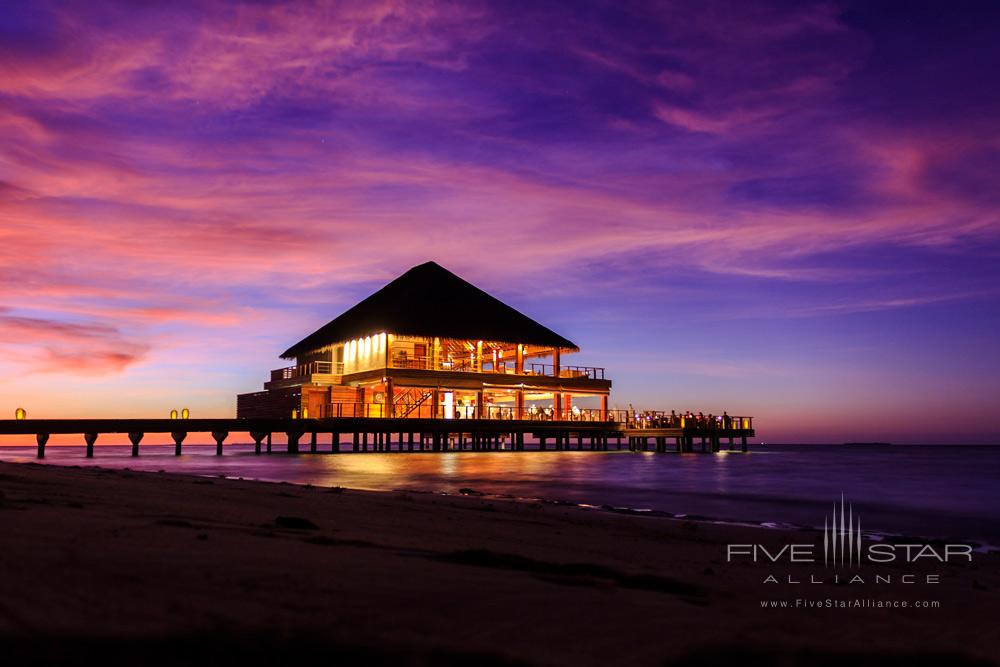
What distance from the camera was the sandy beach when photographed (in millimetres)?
2199

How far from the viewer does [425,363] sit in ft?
141

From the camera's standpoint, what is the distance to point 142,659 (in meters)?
1.95

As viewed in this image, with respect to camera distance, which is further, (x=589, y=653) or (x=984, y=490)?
(x=984, y=490)

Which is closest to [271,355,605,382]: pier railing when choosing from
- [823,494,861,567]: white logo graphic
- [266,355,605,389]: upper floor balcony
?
[266,355,605,389]: upper floor balcony

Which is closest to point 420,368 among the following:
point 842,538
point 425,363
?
point 425,363

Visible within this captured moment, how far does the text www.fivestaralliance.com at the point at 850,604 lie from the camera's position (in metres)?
3.78

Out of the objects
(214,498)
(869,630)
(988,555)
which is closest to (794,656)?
(869,630)

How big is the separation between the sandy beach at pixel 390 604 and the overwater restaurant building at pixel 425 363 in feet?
119

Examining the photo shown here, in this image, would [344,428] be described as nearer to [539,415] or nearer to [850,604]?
[539,415]

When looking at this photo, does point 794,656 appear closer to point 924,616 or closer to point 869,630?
point 869,630

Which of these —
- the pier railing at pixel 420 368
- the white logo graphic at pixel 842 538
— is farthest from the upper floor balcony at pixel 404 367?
the white logo graphic at pixel 842 538

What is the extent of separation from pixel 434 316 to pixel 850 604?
40.1 m

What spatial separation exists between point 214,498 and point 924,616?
6862 mm

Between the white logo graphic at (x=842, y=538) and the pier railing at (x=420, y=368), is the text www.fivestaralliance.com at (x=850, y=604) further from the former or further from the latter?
the pier railing at (x=420, y=368)
